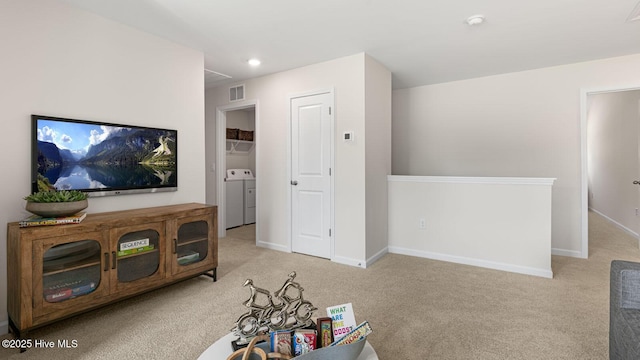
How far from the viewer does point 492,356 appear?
5.85 ft

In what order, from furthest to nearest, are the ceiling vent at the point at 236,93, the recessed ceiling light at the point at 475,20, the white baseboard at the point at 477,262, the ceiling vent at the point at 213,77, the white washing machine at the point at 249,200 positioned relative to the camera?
the white washing machine at the point at 249,200 → the ceiling vent at the point at 236,93 → the ceiling vent at the point at 213,77 → the white baseboard at the point at 477,262 → the recessed ceiling light at the point at 475,20

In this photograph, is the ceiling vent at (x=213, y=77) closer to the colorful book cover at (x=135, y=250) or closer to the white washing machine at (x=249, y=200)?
the white washing machine at (x=249, y=200)

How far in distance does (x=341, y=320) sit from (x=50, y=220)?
1924 millimetres

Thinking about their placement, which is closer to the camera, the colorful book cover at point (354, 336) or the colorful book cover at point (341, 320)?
the colorful book cover at point (354, 336)

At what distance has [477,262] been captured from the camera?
3.44 m

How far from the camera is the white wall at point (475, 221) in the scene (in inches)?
123

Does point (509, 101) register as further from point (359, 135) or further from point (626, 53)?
point (359, 135)

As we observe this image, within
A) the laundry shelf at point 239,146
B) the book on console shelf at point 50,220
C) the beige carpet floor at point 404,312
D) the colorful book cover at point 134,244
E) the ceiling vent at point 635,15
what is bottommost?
the beige carpet floor at point 404,312

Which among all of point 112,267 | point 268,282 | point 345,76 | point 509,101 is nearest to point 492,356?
point 268,282

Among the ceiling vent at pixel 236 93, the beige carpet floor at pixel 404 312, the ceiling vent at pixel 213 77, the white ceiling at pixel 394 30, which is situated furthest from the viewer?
the ceiling vent at pixel 236 93

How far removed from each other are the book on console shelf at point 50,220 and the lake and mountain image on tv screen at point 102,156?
0.31 metres

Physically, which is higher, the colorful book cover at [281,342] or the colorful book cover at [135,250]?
the colorful book cover at [135,250]

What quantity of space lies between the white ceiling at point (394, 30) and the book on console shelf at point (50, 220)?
1582 mm

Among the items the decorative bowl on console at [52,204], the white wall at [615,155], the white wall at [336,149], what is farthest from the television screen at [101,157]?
the white wall at [615,155]
